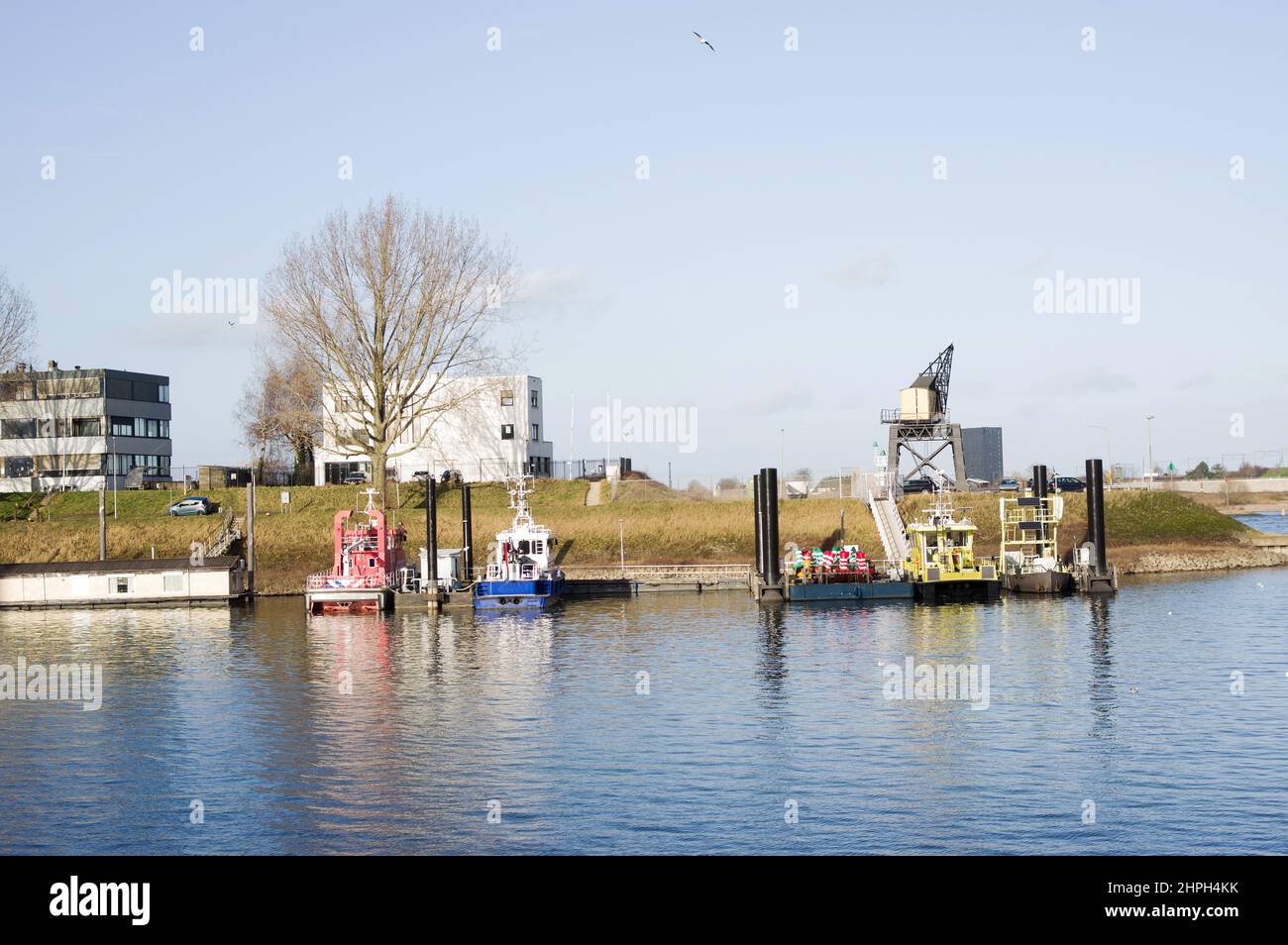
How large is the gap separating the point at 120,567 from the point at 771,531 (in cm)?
4313

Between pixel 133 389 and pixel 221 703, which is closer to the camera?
pixel 221 703

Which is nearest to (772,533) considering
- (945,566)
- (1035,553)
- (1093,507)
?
(945,566)

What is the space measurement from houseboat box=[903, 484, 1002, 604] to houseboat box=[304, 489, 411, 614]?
31677 millimetres

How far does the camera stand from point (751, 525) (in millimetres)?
92688

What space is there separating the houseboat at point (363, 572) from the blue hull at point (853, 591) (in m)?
24.4

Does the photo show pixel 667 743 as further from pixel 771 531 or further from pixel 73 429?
pixel 73 429

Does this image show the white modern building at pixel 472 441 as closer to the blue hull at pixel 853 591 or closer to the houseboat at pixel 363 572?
the houseboat at pixel 363 572

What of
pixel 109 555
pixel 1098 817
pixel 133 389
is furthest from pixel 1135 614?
pixel 133 389

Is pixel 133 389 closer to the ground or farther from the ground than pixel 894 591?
farther from the ground

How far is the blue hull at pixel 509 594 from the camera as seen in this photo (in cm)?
7244
